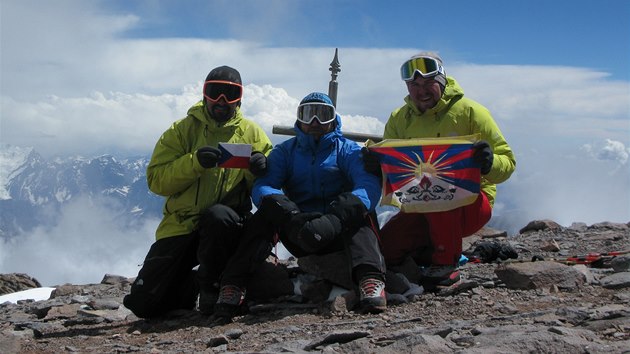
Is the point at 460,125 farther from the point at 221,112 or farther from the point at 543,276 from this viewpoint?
the point at 221,112

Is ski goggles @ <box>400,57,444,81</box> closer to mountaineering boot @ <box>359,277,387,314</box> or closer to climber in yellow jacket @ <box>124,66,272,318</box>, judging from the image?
climber in yellow jacket @ <box>124,66,272,318</box>

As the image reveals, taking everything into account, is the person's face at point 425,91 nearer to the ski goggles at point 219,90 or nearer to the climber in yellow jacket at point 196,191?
the climber in yellow jacket at point 196,191

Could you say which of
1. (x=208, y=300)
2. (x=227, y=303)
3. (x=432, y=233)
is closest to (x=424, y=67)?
(x=432, y=233)

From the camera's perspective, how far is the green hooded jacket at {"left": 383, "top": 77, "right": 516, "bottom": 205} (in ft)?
27.2

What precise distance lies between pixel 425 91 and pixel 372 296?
2253 mm

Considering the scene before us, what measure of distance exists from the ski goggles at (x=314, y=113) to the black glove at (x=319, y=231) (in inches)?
41.2

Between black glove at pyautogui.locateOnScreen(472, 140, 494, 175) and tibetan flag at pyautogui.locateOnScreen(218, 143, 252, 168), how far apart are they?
216 centimetres

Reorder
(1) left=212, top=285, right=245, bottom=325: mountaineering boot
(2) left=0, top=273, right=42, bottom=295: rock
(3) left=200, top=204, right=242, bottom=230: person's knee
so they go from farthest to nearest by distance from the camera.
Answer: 1. (2) left=0, top=273, right=42, bottom=295: rock
2. (3) left=200, top=204, right=242, bottom=230: person's knee
3. (1) left=212, top=285, right=245, bottom=325: mountaineering boot

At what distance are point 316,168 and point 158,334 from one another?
2.14 metres

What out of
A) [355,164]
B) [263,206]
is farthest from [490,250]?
[263,206]

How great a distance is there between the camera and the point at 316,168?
26.5 feet

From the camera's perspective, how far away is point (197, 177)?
8258 millimetres

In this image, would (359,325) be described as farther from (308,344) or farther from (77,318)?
(77,318)

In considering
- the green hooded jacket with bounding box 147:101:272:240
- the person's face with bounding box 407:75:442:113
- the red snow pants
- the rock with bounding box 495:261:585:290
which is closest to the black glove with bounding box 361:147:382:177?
the red snow pants
